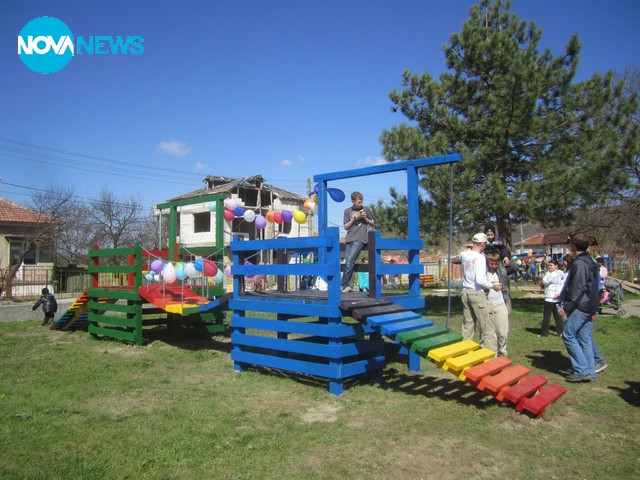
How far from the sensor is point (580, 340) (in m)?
6.14

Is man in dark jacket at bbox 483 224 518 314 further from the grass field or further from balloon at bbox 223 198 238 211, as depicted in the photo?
balloon at bbox 223 198 238 211

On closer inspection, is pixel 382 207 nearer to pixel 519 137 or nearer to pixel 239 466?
pixel 519 137

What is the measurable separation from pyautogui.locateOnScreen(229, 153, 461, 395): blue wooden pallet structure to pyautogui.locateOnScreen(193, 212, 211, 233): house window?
3320 centimetres

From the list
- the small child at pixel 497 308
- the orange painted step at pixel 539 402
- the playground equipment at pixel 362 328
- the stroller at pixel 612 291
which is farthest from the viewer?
the stroller at pixel 612 291

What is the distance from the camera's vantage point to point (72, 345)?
9.66 metres

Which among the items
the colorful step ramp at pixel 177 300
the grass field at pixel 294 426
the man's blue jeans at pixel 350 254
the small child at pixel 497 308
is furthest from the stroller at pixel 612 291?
the colorful step ramp at pixel 177 300

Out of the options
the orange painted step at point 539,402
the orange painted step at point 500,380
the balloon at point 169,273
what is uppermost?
the balloon at point 169,273

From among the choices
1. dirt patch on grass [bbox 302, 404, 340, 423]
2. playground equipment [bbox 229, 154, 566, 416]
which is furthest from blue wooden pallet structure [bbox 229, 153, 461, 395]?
dirt patch on grass [bbox 302, 404, 340, 423]

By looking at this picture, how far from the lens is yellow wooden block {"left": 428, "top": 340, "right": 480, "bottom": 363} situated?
4982 mm

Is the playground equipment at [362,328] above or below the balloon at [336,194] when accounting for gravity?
below

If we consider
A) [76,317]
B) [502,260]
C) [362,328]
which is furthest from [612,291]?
[76,317]

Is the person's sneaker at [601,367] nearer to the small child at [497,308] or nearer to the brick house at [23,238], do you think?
the small child at [497,308]

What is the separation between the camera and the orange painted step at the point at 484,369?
479 cm

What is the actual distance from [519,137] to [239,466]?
11.4 metres
